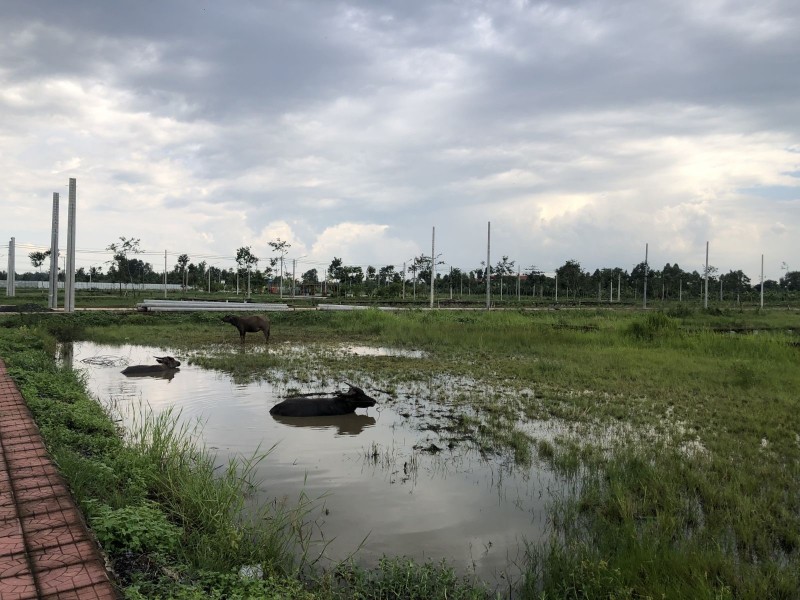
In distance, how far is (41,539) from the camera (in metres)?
3.05

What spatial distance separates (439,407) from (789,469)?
14.4ft

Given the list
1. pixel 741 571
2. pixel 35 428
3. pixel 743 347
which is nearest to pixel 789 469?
pixel 741 571

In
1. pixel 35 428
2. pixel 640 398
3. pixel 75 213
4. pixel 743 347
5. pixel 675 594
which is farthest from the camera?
pixel 75 213

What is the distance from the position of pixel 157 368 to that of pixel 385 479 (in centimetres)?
726

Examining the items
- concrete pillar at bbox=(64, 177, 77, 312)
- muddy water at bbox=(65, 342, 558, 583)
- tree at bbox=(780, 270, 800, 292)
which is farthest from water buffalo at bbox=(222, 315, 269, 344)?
tree at bbox=(780, 270, 800, 292)

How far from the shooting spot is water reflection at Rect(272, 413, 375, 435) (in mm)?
7268

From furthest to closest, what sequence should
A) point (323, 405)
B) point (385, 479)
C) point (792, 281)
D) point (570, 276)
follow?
point (792, 281)
point (570, 276)
point (323, 405)
point (385, 479)

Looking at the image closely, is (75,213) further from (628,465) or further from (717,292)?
(717,292)

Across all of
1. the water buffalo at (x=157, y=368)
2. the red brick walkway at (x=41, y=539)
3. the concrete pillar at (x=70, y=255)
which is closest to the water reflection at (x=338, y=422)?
the red brick walkway at (x=41, y=539)

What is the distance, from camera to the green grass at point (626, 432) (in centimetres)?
340

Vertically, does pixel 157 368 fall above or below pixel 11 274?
below

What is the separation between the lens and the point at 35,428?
5.09 metres

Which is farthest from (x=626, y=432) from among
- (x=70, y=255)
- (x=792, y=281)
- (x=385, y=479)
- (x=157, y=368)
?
(x=792, y=281)

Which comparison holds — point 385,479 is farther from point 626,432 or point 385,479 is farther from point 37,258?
point 37,258
